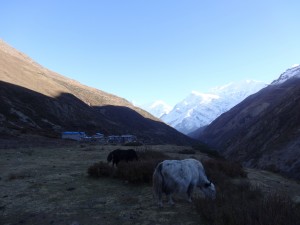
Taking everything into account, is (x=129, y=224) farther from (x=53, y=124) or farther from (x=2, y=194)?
(x=53, y=124)

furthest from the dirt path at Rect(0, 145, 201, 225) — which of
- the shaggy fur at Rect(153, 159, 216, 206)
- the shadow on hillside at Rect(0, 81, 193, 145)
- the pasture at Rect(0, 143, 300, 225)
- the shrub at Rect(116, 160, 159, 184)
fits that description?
the shadow on hillside at Rect(0, 81, 193, 145)

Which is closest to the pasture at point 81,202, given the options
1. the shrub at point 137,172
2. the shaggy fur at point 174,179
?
the shrub at point 137,172

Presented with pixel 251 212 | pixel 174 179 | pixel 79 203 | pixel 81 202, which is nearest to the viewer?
pixel 251 212

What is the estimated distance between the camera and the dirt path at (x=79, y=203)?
10109 mm

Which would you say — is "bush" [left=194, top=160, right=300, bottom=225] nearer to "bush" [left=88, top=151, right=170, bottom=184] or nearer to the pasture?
the pasture

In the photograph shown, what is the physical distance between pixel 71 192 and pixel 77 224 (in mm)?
3792

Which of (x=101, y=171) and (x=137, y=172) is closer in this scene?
(x=137, y=172)

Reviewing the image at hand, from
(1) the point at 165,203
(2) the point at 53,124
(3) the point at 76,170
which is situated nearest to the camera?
(1) the point at 165,203

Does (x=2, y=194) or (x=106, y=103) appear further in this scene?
(x=106, y=103)

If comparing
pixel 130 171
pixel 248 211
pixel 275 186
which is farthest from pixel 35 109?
pixel 248 211

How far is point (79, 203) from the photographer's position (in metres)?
11.8

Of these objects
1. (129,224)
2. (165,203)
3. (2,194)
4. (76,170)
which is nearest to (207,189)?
(165,203)

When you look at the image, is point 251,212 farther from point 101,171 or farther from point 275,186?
point 275,186

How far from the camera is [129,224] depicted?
9.64m
